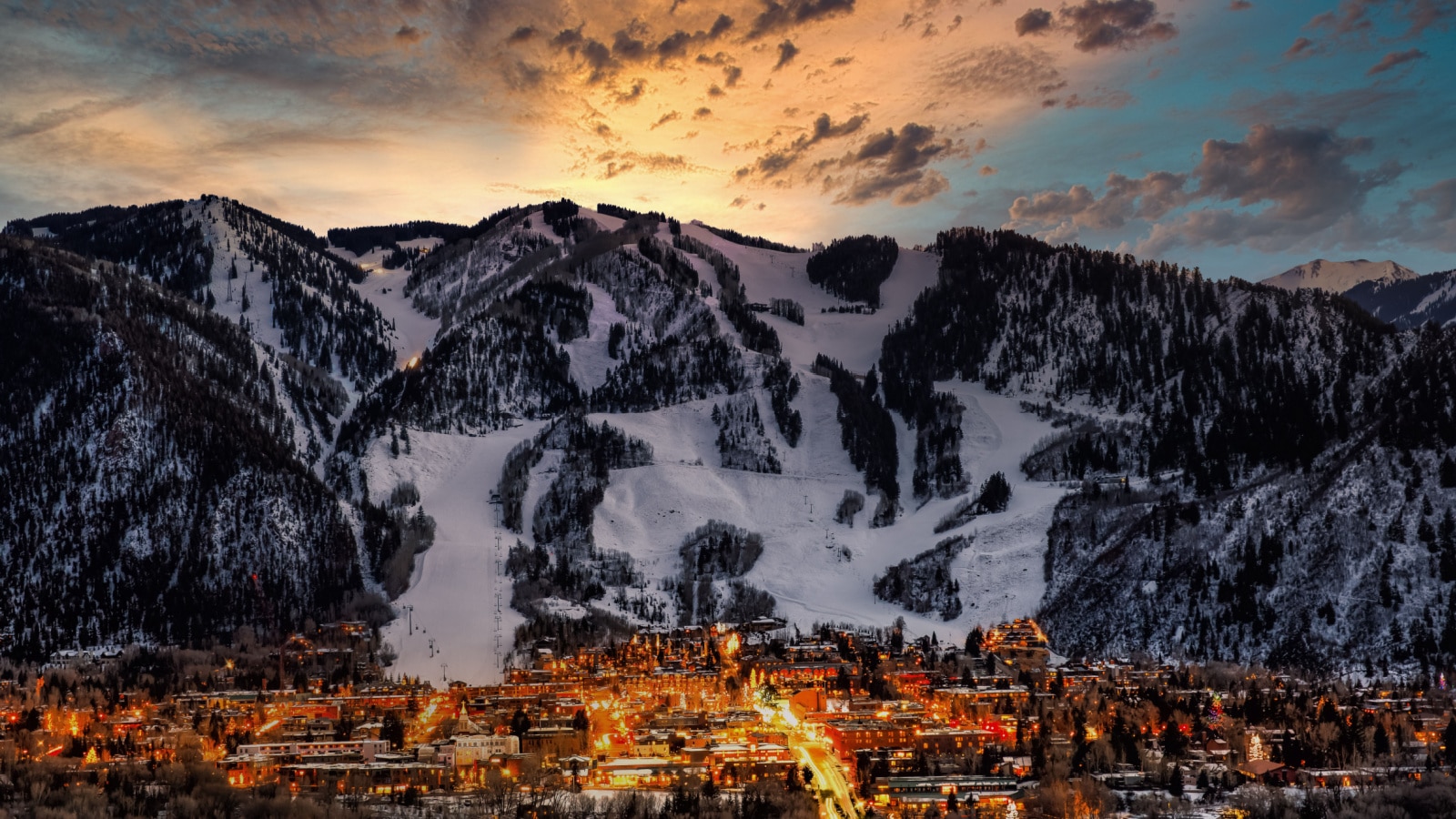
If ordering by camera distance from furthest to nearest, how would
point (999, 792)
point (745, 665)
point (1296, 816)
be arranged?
1. point (745, 665)
2. point (999, 792)
3. point (1296, 816)

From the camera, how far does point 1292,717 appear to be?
398ft

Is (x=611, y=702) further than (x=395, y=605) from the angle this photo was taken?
No

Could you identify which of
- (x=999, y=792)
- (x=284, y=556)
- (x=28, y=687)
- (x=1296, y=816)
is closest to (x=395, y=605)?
(x=284, y=556)

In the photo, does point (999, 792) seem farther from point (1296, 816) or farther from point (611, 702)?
point (611, 702)

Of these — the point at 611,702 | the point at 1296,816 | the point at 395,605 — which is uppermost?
the point at 395,605

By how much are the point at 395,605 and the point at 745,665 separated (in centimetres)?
5103

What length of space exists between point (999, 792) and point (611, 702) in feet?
146

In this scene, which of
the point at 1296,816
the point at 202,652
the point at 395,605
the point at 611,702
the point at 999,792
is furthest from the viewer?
the point at 395,605

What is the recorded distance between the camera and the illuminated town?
104625 millimetres

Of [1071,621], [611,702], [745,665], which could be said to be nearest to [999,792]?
[611,702]

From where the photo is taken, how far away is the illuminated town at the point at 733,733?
105 meters

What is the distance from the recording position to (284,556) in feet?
650

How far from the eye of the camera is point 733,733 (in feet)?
396

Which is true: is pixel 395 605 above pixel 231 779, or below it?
above
